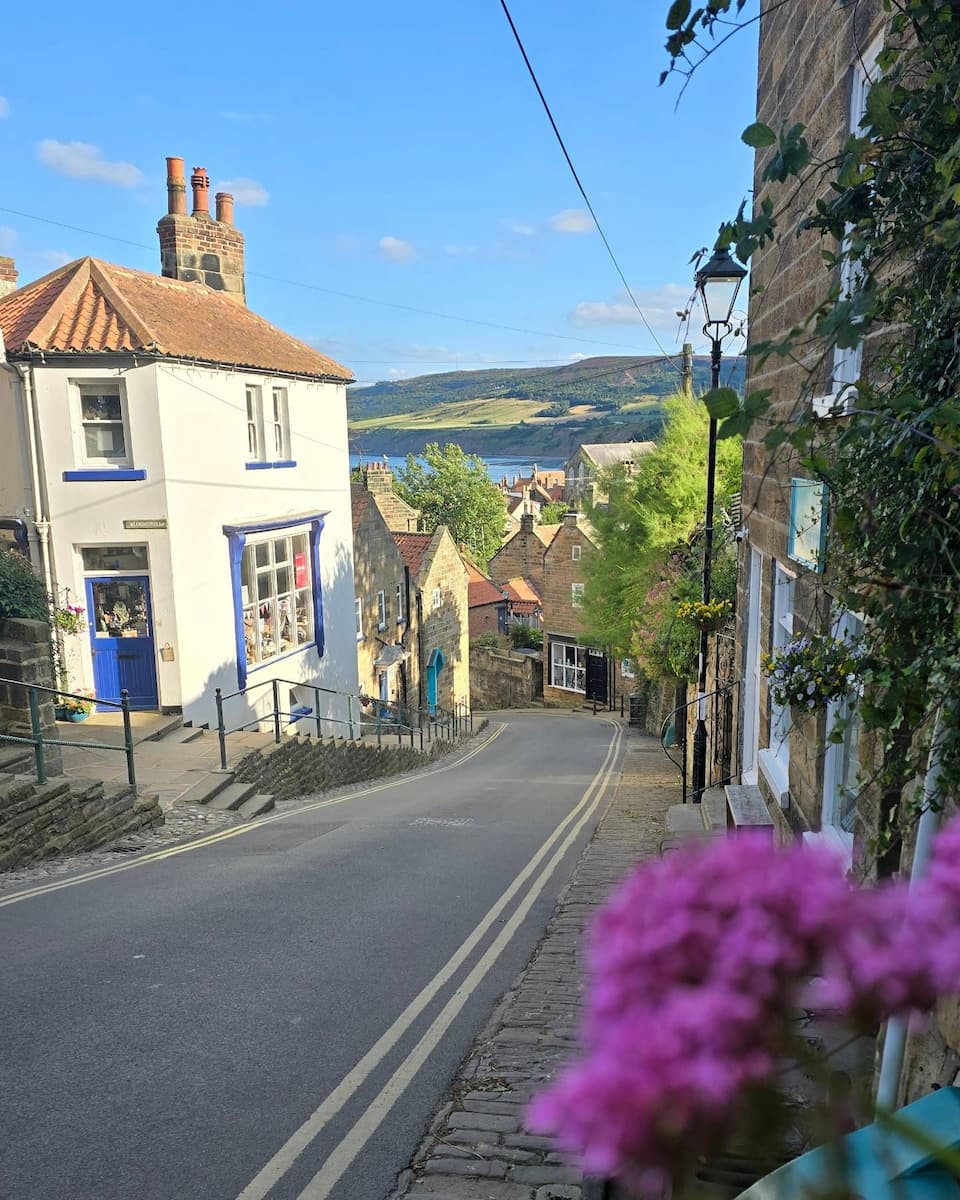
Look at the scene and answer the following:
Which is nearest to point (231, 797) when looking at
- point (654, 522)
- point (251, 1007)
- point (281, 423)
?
point (251, 1007)

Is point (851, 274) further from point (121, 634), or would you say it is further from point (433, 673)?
point (433, 673)

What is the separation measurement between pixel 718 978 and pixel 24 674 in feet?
33.9

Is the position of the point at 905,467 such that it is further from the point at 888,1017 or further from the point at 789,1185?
the point at 888,1017

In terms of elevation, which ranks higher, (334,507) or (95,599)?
(334,507)

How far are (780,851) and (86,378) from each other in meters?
14.8

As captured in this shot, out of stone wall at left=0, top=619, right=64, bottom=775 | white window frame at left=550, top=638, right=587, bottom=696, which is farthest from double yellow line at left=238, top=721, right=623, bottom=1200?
white window frame at left=550, top=638, right=587, bottom=696

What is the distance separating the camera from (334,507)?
62.7 ft

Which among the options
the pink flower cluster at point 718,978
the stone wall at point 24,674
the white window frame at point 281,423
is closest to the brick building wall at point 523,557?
the white window frame at point 281,423

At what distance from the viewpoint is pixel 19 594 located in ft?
35.3

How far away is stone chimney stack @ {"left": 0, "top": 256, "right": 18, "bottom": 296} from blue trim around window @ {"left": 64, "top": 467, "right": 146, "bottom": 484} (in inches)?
203

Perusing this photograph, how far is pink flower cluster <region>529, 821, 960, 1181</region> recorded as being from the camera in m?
0.57

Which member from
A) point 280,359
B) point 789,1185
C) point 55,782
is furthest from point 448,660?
point 789,1185

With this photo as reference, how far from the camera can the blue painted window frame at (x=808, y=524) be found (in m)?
4.80

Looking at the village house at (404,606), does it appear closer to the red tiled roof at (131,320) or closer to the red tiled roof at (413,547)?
the red tiled roof at (413,547)
